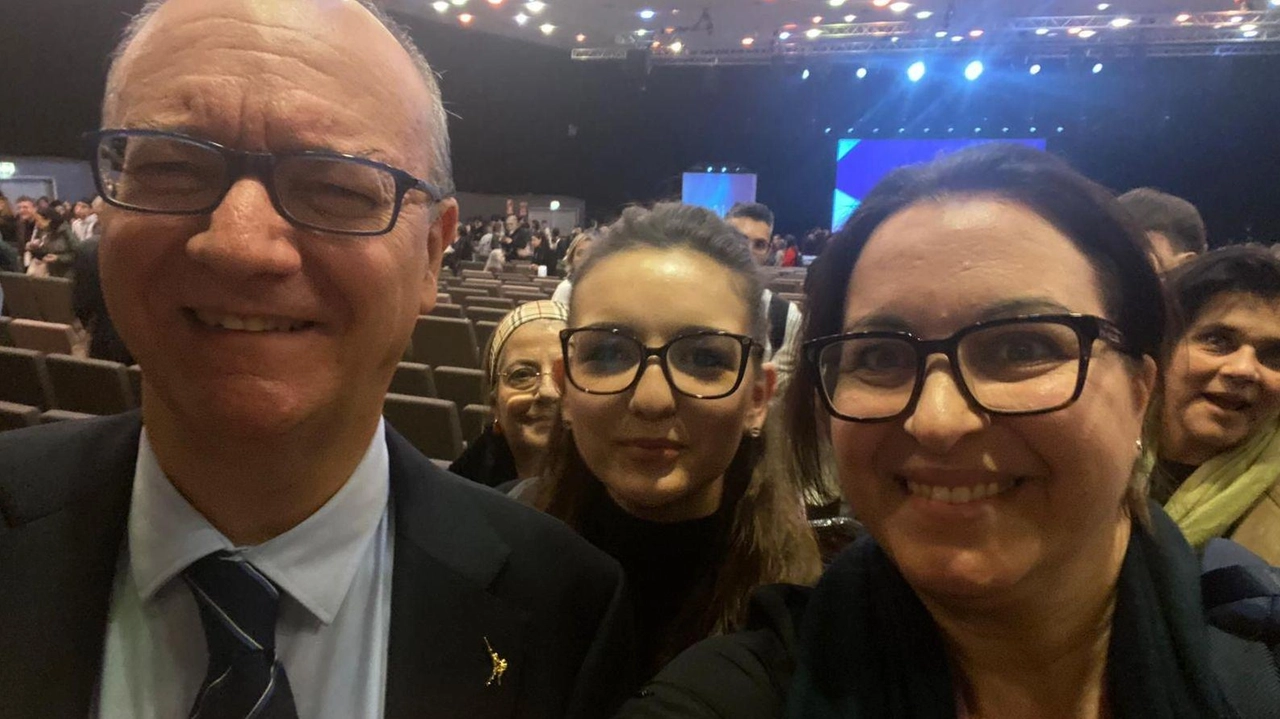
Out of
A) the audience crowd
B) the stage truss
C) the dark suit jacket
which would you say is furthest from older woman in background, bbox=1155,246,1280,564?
the stage truss

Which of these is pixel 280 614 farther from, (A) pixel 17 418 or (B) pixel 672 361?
(A) pixel 17 418

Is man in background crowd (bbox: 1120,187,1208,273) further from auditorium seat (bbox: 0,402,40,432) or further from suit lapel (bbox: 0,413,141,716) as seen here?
auditorium seat (bbox: 0,402,40,432)

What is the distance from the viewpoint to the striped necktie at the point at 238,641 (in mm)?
838

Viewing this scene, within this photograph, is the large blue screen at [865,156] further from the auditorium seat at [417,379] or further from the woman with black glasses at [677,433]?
the woman with black glasses at [677,433]

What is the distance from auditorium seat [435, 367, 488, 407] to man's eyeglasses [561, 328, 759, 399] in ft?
9.27

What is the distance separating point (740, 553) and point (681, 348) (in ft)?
1.11

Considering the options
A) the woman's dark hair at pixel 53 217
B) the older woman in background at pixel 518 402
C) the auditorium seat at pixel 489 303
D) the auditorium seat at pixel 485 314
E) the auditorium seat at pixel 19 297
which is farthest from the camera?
the woman's dark hair at pixel 53 217

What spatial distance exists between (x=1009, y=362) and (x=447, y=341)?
4.60m

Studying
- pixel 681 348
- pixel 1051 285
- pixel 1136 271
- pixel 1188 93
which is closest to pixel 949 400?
pixel 1051 285

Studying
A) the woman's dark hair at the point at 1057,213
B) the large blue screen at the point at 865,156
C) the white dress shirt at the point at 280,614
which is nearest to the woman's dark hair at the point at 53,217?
the white dress shirt at the point at 280,614

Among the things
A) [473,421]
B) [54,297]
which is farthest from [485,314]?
[54,297]

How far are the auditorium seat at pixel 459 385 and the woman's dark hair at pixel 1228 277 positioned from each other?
9.97ft

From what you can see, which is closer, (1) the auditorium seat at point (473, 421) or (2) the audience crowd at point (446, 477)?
(2) the audience crowd at point (446, 477)

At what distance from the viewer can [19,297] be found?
6129 mm
